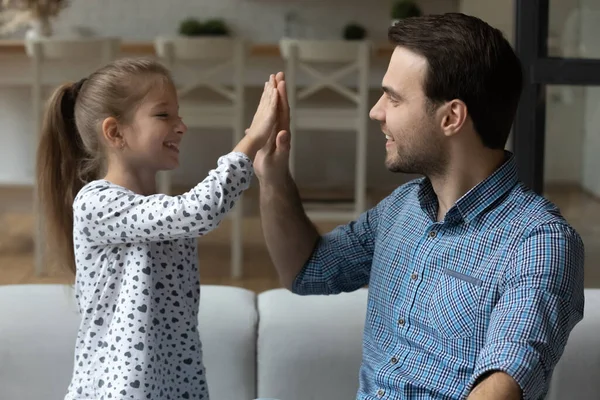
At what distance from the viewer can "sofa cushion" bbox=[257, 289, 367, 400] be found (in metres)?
1.62

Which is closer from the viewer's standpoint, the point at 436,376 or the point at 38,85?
the point at 436,376

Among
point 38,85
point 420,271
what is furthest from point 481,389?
point 38,85

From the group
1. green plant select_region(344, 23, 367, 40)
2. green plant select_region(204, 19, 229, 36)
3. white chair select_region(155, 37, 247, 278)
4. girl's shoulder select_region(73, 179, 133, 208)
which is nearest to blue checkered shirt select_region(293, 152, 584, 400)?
Answer: girl's shoulder select_region(73, 179, 133, 208)

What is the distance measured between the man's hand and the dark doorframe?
609 mm

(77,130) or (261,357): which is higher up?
(77,130)

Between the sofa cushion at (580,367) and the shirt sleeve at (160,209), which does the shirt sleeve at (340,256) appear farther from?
the sofa cushion at (580,367)

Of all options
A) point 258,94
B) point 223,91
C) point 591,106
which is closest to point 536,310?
point 591,106

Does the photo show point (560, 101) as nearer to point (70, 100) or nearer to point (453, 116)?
point (453, 116)

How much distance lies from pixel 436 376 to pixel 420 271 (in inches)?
6.2

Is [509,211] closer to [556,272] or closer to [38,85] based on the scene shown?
[556,272]

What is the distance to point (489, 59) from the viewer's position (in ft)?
4.14

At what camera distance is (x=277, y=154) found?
150cm

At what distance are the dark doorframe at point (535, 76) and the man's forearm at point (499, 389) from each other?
0.89 metres

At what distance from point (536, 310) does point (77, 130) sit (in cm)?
84
